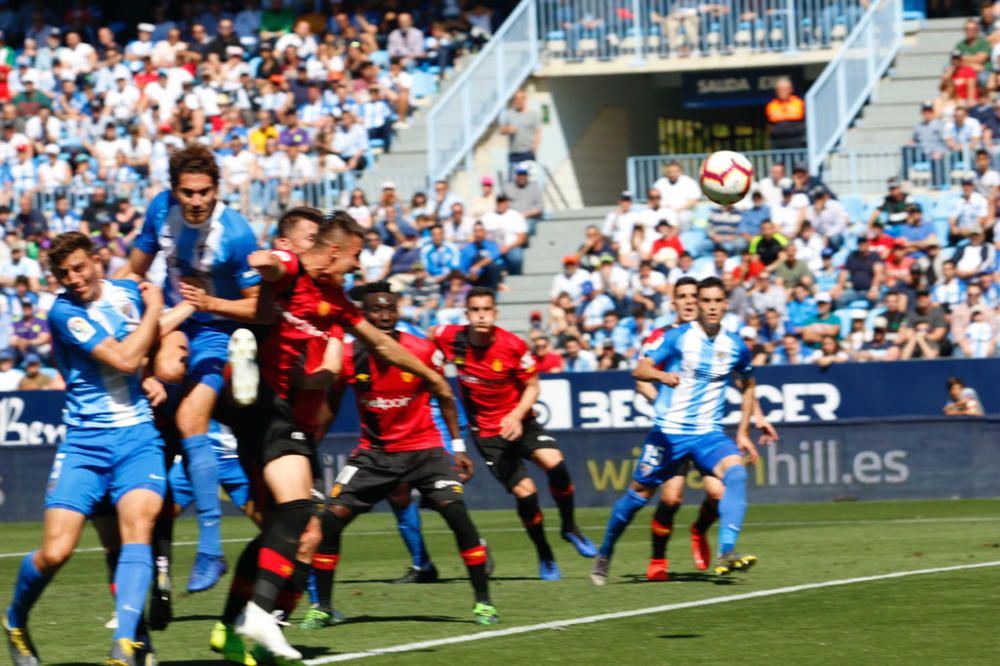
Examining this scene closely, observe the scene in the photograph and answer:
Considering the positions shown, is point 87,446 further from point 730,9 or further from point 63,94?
point 63,94

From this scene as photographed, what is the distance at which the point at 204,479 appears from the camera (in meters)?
10.3

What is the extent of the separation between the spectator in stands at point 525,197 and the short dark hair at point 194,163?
18783mm

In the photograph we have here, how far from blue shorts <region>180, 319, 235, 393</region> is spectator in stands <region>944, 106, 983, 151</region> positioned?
1742cm

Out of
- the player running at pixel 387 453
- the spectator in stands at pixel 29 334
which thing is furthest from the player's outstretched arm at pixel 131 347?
the spectator in stands at pixel 29 334

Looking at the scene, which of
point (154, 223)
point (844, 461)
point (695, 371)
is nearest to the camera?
point (154, 223)

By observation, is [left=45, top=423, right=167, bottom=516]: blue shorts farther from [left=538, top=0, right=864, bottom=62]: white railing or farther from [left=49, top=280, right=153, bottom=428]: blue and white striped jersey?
[left=538, top=0, right=864, bottom=62]: white railing

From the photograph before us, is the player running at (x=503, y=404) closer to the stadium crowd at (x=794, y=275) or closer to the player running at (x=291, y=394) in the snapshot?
the player running at (x=291, y=394)

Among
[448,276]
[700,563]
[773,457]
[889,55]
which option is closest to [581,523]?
[773,457]

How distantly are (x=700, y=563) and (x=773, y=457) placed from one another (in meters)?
7.87

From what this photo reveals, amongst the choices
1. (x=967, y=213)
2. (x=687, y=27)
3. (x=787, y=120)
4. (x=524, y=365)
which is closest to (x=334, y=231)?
(x=524, y=365)

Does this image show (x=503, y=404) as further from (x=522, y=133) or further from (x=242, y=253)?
(x=522, y=133)

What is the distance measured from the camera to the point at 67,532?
27.3ft

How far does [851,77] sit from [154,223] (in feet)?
65.7

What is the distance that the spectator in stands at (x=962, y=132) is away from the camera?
25.1 meters
